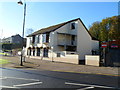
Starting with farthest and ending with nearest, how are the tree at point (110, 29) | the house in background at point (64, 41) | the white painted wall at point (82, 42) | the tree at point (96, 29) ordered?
the tree at point (96, 29) < the tree at point (110, 29) < the white painted wall at point (82, 42) < the house in background at point (64, 41)

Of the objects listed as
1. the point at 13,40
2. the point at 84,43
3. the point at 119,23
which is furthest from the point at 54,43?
the point at 13,40

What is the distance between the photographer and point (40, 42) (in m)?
28.7

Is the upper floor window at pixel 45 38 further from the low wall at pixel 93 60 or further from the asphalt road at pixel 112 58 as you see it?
the asphalt road at pixel 112 58

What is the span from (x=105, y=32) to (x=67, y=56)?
2299 cm

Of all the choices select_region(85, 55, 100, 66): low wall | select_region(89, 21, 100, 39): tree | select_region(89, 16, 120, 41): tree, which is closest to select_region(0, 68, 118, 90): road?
select_region(85, 55, 100, 66): low wall

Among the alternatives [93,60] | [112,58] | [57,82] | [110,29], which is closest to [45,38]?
[93,60]

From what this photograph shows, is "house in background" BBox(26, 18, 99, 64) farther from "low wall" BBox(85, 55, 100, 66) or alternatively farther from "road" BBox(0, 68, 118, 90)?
"road" BBox(0, 68, 118, 90)

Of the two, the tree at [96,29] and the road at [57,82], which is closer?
the road at [57,82]

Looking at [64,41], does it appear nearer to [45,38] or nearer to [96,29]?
[45,38]

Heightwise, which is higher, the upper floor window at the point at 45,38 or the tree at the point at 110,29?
the tree at the point at 110,29

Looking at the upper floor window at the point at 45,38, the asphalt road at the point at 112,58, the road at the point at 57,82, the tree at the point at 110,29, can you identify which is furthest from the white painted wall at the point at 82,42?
the road at the point at 57,82

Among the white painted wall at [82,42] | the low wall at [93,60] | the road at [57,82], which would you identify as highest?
the white painted wall at [82,42]

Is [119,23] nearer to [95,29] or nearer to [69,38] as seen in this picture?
[95,29]

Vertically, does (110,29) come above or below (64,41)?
above
